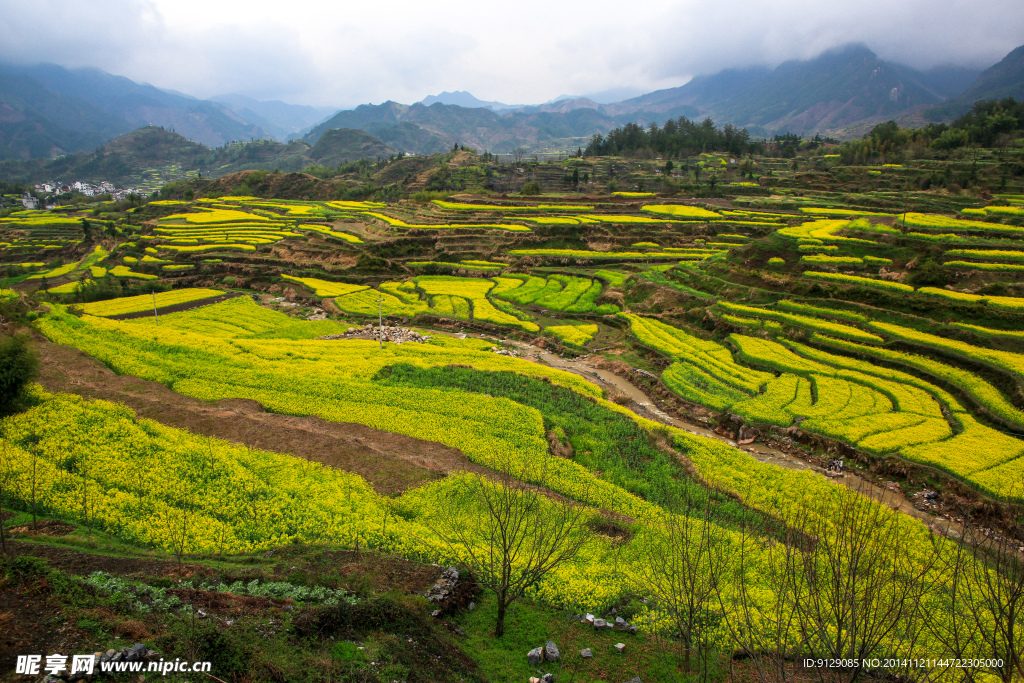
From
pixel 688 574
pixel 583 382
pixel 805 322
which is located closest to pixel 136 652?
pixel 688 574

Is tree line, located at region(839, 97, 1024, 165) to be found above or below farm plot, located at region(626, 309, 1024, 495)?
above

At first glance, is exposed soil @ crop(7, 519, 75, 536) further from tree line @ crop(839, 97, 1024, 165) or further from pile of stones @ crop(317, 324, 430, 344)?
tree line @ crop(839, 97, 1024, 165)

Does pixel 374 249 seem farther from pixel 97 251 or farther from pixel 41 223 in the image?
A: pixel 41 223

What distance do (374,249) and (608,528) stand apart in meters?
53.1

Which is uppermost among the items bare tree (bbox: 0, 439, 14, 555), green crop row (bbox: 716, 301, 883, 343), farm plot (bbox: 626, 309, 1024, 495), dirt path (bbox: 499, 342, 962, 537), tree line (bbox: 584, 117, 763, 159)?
tree line (bbox: 584, 117, 763, 159)

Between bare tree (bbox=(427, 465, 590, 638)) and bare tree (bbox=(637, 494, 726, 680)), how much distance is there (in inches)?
89.1

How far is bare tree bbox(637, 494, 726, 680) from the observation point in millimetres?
10016

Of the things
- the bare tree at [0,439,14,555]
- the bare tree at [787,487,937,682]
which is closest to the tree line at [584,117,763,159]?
the bare tree at [787,487,937,682]

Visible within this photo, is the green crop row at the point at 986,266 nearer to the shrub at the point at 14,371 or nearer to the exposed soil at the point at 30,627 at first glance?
the exposed soil at the point at 30,627

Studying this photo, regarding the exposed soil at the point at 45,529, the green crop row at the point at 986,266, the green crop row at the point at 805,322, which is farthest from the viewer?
the green crop row at the point at 986,266

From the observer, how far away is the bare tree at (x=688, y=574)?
10016mm

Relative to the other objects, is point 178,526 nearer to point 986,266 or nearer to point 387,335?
point 387,335

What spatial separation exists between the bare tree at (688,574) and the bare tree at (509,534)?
2.26 meters

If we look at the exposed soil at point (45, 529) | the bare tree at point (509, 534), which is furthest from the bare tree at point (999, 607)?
the exposed soil at point (45, 529)
